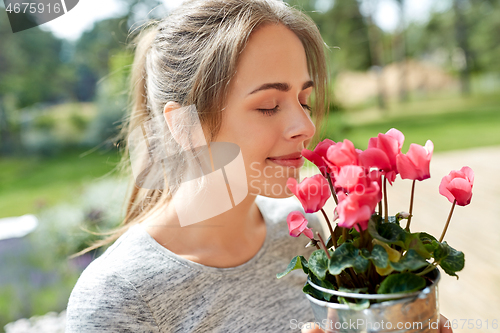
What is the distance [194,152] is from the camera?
4.46 feet

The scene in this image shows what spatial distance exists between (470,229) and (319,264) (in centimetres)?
473

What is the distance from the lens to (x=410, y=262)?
0.70 metres

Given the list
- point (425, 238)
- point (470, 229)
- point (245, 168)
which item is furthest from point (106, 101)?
point (425, 238)

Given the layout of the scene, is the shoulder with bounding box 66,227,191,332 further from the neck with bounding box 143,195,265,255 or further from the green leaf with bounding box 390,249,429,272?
the green leaf with bounding box 390,249,429,272

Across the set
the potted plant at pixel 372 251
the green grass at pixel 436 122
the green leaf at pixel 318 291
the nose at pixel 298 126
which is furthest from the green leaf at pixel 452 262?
the green grass at pixel 436 122

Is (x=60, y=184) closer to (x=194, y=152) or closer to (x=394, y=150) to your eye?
(x=194, y=152)

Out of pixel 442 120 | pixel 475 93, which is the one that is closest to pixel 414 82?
pixel 475 93

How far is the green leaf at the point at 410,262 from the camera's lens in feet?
2.24

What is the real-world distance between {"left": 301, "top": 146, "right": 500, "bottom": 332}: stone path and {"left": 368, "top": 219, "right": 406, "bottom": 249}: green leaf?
1.20 metres

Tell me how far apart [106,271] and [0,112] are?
10.8 meters

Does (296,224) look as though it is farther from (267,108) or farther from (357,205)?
(267,108)

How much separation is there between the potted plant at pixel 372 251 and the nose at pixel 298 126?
381 millimetres

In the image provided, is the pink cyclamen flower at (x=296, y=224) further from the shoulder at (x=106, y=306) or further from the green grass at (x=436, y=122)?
the green grass at (x=436, y=122)

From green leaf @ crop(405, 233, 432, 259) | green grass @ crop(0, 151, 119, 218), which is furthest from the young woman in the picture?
green grass @ crop(0, 151, 119, 218)
